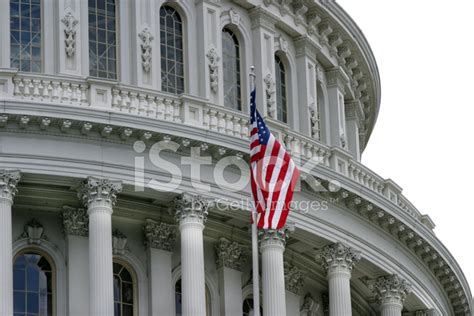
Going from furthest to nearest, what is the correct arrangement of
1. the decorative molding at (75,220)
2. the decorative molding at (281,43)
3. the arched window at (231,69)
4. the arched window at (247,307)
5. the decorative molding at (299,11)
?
the decorative molding at (299,11)
the decorative molding at (281,43)
the arched window at (231,69)
the arched window at (247,307)
the decorative molding at (75,220)

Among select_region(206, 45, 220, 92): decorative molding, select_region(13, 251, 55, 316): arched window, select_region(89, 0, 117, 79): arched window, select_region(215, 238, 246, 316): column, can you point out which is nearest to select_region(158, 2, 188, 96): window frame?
select_region(206, 45, 220, 92): decorative molding

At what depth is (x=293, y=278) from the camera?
58938mm

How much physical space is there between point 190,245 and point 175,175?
1.96 metres

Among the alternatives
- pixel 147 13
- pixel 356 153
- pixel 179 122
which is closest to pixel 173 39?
pixel 147 13

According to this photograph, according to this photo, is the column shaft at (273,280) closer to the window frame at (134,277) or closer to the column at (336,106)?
the window frame at (134,277)

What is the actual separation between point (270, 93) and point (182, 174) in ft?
25.9

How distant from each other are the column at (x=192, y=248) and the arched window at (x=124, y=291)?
7.02 ft

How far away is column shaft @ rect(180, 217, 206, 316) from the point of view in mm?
52719

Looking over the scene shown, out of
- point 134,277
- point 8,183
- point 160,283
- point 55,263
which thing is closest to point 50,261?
point 55,263

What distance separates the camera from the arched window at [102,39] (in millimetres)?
57375

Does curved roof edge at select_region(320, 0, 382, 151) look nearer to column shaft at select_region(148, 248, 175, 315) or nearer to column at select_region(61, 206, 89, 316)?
column shaft at select_region(148, 248, 175, 315)

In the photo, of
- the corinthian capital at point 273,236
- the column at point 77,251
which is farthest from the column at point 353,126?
the column at point 77,251

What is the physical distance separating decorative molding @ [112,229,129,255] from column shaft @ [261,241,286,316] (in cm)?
385

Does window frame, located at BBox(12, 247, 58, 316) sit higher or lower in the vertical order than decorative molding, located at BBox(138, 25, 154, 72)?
lower
